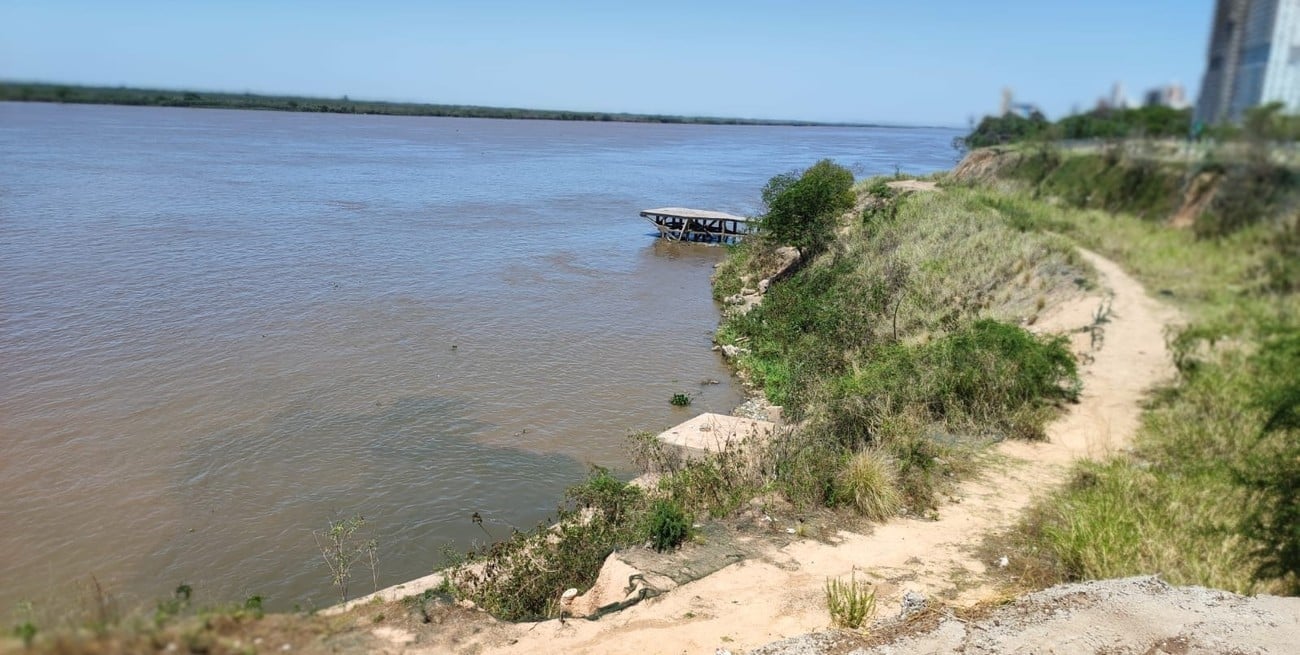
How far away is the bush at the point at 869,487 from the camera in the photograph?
9.02 meters

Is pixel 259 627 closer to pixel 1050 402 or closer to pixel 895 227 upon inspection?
pixel 1050 402

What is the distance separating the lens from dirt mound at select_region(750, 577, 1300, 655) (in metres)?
5.61

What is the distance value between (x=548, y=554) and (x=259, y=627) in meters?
3.86

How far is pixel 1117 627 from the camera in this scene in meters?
5.86

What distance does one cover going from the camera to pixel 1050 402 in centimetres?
1245

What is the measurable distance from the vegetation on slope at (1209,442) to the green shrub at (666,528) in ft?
11.0

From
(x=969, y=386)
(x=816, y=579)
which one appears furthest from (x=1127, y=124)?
(x=816, y=579)

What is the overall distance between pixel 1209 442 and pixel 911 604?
6.56 metres

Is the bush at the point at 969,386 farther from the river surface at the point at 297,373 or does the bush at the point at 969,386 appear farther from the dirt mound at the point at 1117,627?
the dirt mound at the point at 1117,627

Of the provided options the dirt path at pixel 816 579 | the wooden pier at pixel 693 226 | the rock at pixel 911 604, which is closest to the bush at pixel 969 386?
the dirt path at pixel 816 579

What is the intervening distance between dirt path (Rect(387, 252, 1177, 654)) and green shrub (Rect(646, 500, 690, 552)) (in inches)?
26.7

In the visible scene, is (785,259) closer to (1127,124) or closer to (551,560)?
(1127,124)

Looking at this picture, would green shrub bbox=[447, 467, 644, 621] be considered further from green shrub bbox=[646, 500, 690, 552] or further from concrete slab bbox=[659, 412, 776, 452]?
concrete slab bbox=[659, 412, 776, 452]

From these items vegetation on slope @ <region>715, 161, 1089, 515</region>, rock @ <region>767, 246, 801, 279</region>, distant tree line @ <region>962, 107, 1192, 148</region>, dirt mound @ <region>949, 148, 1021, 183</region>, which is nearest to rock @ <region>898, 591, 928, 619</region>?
vegetation on slope @ <region>715, 161, 1089, 515</region>
